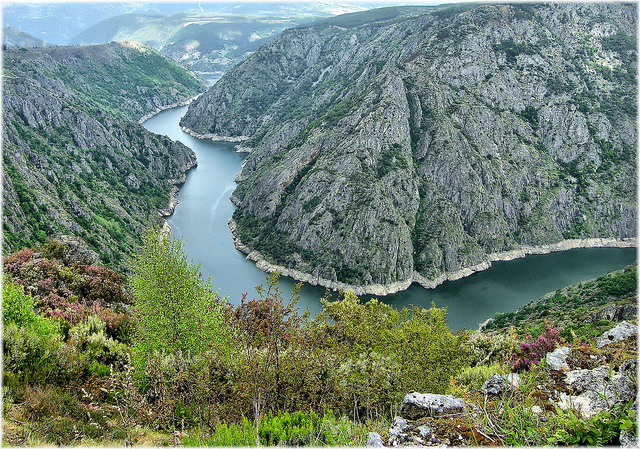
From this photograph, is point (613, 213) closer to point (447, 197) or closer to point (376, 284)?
point (447, 197)

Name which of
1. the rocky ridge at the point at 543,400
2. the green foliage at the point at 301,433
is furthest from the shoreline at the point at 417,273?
the rocky ridge at the point at 543,400

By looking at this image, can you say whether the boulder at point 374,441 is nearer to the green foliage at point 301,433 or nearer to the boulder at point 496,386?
the green foliage at point 301,433

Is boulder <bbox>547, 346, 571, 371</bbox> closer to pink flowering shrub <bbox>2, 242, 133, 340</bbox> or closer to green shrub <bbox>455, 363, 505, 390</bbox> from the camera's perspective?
green shrub <bbox>455, 363, 505, 390</bbox>

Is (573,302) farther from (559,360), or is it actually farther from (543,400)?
(543,400)

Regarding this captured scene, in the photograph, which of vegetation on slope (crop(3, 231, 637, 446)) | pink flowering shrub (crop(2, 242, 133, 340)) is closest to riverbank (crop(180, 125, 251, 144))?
pink flowering shrub (crop(2, 242, 133, 340))

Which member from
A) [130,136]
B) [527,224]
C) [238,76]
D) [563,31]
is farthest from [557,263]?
[238,76]

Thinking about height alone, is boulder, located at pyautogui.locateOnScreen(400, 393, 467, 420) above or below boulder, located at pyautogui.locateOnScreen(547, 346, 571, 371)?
below
